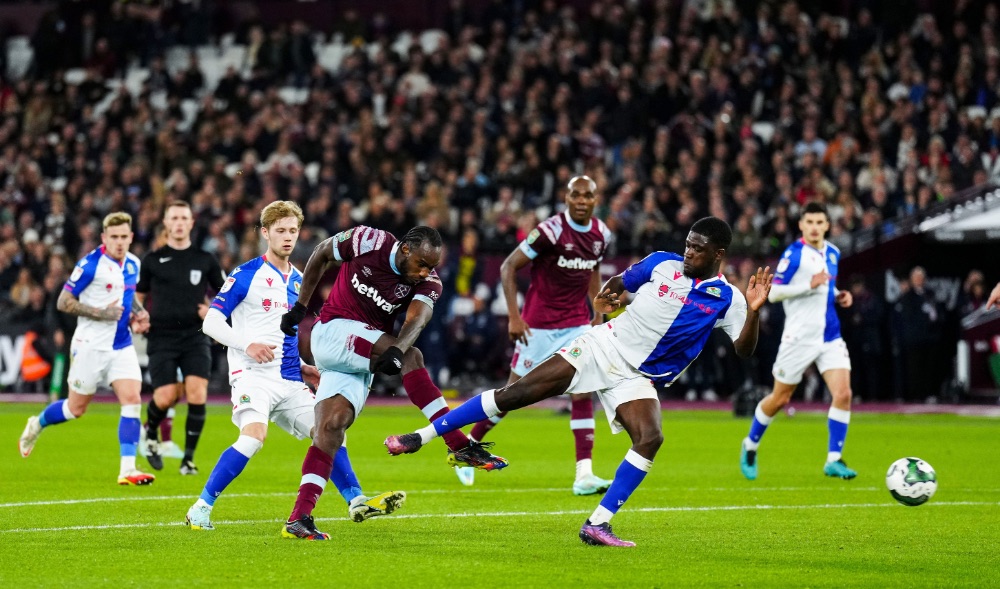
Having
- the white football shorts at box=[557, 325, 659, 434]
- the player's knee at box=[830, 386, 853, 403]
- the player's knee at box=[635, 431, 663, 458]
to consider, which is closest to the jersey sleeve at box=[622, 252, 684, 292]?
the white football shorts at box=[557, 325, 659, 434]

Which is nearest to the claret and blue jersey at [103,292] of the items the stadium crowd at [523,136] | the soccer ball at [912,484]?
the soccer ball at [912,484]

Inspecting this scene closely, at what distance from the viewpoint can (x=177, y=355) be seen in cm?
1437

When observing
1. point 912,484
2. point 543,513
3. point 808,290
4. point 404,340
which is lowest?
point 543,513

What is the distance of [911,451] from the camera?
16656mm

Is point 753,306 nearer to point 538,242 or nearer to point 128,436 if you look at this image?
point 538,242

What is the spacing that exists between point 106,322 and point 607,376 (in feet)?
18.8

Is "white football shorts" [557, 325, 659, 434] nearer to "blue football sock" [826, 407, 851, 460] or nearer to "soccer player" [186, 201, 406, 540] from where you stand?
"soccer player" [186, 201, 406, 540]

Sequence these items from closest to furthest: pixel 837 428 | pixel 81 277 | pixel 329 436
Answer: pixel 329 436, pixel 81 277, pixel 837 428

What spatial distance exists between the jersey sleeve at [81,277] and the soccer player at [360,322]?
443 centimetres

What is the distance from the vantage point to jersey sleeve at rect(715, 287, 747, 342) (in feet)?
32.1

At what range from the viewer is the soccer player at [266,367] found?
31.1ft

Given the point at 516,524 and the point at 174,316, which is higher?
the point at 174,316

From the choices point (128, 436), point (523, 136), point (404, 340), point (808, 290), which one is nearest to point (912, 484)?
point (808, 290)

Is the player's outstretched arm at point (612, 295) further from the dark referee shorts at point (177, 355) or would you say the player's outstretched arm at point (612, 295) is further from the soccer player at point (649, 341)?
the dark referee shorts at point (177, 355)
